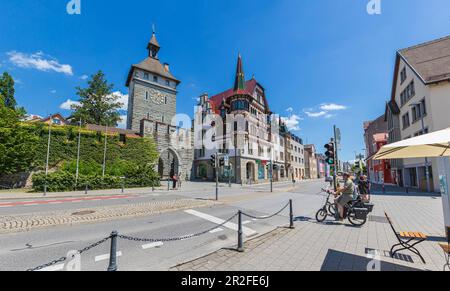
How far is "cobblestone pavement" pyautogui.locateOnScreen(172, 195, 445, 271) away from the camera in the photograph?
415 cm

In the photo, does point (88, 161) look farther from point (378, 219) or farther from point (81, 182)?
point (378, 219)

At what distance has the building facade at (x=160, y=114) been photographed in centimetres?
3384

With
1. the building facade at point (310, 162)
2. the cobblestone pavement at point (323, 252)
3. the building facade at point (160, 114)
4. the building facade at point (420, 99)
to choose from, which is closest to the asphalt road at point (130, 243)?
the cobblestone pavement at point (323, 252)

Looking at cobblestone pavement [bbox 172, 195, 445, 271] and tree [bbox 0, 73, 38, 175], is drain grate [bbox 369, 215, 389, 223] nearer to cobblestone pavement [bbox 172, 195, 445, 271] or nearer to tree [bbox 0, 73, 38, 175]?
cobblestone pavement [bbox 172, 195, 445, 271]

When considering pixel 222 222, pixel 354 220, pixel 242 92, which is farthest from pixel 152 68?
pixel 354 220

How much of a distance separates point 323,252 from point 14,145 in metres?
27.0

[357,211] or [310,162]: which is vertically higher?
[310,162]

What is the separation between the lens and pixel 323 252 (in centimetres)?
489

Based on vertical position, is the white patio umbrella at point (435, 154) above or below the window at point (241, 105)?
→ below

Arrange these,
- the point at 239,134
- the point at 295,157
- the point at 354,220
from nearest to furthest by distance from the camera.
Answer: the point at 354,220 < the point at 239,134 < the point at 295,157

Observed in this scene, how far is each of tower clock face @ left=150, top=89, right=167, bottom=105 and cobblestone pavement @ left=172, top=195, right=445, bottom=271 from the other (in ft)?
115

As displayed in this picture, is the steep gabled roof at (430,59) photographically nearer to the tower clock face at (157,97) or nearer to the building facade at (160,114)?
the building facade at (160,114)

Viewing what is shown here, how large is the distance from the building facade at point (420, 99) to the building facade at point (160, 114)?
101 feet
